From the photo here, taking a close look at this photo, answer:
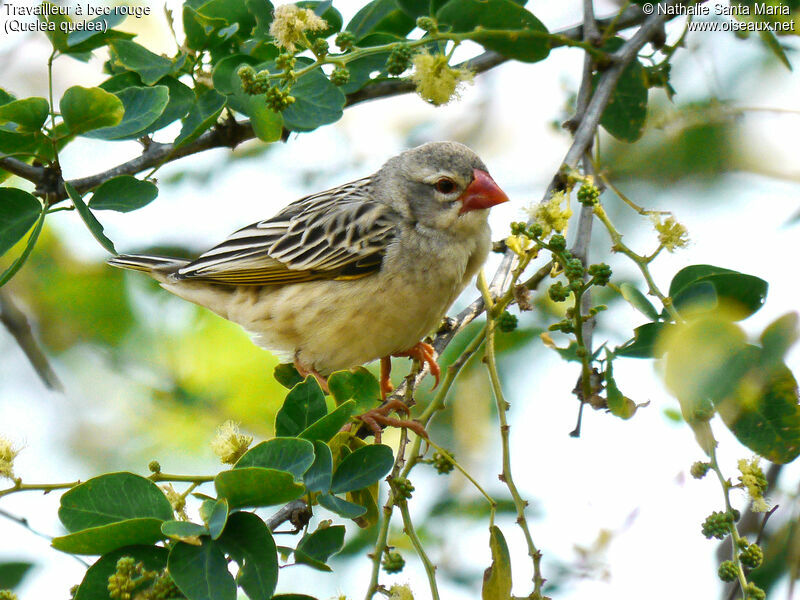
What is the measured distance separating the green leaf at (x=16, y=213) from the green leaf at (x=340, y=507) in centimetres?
126

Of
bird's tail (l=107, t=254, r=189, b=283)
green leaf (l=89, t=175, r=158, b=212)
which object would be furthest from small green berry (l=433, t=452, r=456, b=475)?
bird's tail (l=107, t=254, r=189, b=283)

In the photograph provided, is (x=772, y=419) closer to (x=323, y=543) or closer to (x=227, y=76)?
(x=323, y=543)

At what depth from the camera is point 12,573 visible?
2986mm

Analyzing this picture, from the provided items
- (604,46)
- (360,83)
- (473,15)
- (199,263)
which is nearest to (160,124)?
(360,83)

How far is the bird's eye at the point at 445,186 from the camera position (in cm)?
424

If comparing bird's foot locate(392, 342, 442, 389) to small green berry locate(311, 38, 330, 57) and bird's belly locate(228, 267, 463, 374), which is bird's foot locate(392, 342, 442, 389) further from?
small green berry locate(311, 38, 330, 57)

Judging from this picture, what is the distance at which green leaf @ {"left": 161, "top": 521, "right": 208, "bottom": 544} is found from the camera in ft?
6.52

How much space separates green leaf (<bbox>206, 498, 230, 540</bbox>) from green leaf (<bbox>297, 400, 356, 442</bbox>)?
0.36m

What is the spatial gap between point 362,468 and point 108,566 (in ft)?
2.28

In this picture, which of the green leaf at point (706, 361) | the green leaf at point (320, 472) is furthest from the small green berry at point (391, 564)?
the green leaf at point (706, 361)

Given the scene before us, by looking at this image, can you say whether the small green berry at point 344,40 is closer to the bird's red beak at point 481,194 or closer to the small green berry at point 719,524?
the bird's red beak at point 481,194

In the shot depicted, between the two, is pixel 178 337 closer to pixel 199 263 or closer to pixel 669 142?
pixel 199 263

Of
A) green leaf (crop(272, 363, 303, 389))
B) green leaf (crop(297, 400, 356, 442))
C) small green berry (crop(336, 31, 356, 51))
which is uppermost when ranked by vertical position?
small green berry (crop(336, 31, 356, 51))

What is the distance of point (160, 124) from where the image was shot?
10.3 ft
